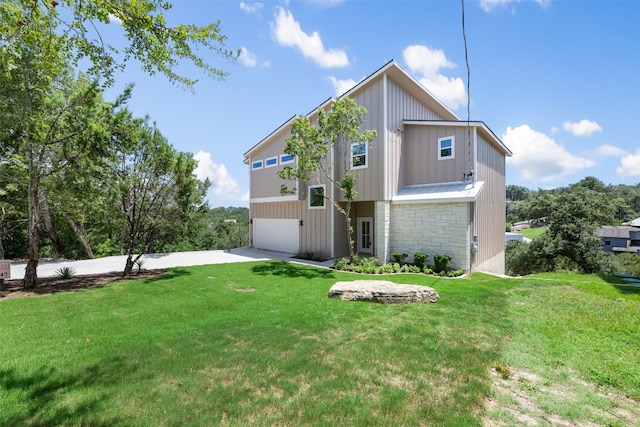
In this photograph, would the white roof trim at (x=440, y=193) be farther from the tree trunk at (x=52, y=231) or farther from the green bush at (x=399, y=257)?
the tree trunk at (x=52, y=231)

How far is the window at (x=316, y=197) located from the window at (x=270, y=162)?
340cm

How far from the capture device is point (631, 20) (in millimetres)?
7055

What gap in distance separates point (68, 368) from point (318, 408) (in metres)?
3.06

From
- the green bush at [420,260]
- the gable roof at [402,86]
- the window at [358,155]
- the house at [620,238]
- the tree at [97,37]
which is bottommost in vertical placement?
the house at [620,238]

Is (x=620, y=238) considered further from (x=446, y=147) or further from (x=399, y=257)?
(x=399, y=257)

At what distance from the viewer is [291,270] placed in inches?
445

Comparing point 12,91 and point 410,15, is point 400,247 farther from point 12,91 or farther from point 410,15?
point 12,91

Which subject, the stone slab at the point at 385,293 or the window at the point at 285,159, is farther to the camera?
the window at the point at 285,159

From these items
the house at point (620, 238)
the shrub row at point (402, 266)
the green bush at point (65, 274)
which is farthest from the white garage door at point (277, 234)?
the house at point (620, 238)

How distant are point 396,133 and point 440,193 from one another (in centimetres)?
343

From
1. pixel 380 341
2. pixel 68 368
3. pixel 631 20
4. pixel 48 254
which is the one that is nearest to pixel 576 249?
pixel 631 20

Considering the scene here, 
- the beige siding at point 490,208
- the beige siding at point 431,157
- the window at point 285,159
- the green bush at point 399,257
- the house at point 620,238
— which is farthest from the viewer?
the house at point 620,238

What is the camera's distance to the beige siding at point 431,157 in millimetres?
11664

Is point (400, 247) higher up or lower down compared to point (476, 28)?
lower down
